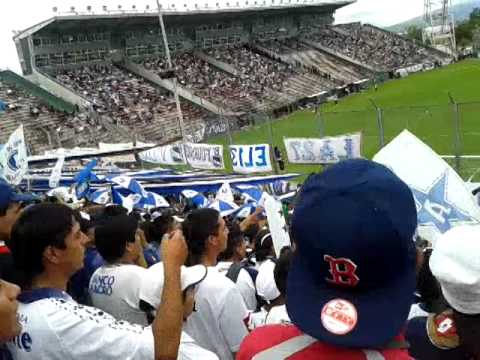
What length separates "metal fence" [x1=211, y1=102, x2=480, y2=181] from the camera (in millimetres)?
15328

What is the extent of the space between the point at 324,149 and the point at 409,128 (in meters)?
6.25

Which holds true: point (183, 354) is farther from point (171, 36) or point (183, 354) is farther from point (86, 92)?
point (171, 36)

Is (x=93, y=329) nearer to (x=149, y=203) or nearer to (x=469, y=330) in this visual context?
(x=469, y=330)

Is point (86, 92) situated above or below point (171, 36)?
below

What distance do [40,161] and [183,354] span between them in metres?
20.1

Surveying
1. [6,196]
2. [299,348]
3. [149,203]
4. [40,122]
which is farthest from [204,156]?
[40,122]

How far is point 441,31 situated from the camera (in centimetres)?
7994

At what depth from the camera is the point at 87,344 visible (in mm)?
2135

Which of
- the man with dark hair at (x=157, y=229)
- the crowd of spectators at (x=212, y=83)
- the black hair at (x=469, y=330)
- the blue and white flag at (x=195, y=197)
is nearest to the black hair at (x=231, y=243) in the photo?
the man with dark hair at (x=157, y=229)

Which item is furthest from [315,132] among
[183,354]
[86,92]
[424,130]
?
[183,354]

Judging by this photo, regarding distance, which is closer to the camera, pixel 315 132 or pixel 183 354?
pixel 183 354

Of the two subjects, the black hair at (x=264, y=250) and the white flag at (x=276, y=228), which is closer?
the white flag at (x=276, y=228)

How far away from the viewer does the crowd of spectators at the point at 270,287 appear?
4.42ft

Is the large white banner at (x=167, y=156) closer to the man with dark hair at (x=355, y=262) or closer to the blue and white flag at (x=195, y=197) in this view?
the blue and white flag at (x=195, y=197)
